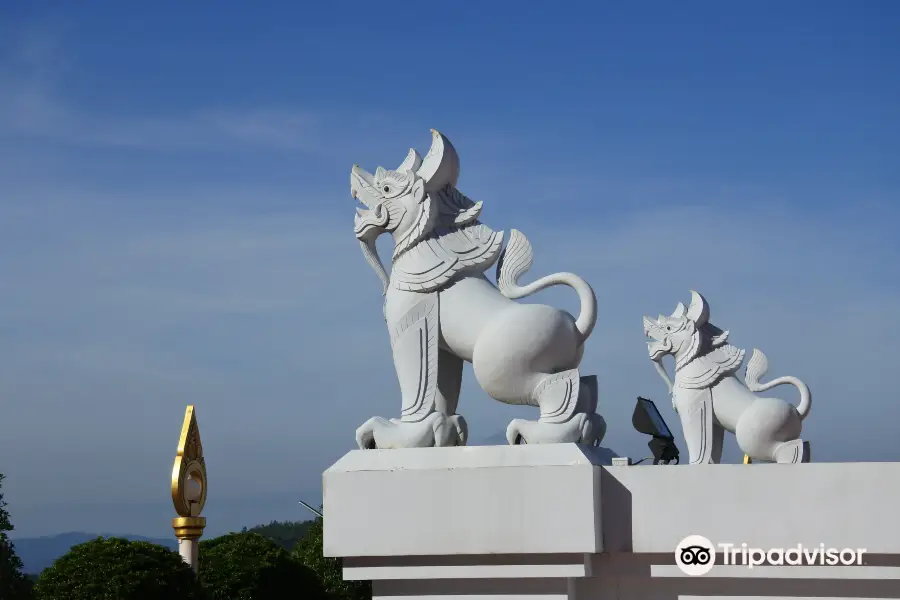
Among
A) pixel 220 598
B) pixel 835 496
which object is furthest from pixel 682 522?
pixel 220 598

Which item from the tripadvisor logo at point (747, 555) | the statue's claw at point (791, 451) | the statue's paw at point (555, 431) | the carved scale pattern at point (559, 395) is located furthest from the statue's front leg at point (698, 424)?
the tripadvisor logo at point (747, 555)

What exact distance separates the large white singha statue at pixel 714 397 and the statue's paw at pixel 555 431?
354 centimetres

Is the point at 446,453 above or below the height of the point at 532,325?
below

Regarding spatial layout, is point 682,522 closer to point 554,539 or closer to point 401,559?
point 554,539

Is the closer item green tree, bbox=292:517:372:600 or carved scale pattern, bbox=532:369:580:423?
carved scale pattern, bbox=532:369:580:423

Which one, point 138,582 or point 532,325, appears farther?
point 138,582

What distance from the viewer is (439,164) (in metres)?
7.50

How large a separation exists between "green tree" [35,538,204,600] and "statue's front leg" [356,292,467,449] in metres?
3.87

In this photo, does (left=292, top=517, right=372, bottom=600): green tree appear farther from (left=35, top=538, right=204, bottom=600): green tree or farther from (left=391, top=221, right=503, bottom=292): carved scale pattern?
(left=391, top=221, right=503, bottom=292): carved scale pattern

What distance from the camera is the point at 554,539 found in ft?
21.4

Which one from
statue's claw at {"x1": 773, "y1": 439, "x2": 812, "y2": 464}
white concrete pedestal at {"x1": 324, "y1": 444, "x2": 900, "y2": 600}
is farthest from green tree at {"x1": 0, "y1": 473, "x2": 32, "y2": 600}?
statue's claw at {"x1": 773, "y1": 439, "x2": 812, "y2": 464}

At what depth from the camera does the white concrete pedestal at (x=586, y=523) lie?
6.36 meters

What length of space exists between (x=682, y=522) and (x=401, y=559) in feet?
5.40

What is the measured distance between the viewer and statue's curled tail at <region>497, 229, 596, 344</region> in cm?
724
